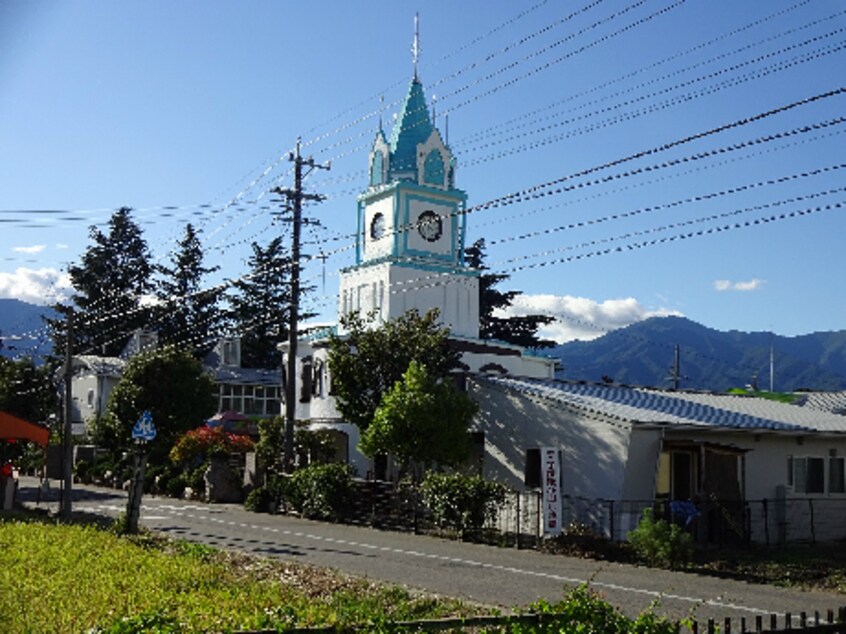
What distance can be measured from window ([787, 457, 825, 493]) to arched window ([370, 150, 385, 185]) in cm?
2711

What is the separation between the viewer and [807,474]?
28984 mm

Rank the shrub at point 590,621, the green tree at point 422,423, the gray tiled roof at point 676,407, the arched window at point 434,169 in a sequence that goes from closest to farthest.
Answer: the shrub at point 590,621 → the gray tiled roof at point 676,407 → the green tree at point 422,423 → the arched window at point 434,169

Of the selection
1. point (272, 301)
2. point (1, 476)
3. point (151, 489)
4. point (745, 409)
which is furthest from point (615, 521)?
point (272, 301)

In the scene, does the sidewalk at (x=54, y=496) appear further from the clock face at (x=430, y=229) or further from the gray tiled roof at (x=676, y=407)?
the clock face at (x=430, y=229)

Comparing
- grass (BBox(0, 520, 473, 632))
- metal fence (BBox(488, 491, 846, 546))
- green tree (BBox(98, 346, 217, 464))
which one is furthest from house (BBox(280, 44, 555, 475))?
grass (BBox(0, 520, 473, 632))

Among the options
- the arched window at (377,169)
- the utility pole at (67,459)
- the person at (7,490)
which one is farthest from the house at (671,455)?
the arched window at (377,169)

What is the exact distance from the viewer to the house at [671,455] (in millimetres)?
25047

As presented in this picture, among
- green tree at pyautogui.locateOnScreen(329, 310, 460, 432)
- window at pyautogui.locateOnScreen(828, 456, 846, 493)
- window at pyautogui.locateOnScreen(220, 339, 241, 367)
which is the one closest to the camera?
window at pyautogui.locateOnScreen(828, 456, 846, 493)

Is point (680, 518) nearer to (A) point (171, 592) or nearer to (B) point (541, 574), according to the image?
(B) point (541, 574)

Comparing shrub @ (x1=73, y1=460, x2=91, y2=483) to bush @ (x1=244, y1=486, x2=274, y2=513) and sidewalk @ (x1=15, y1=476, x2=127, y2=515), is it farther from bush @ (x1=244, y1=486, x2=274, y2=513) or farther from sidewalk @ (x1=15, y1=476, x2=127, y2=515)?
bush @ (x1=244, y1=486, x2=274, y2=513)

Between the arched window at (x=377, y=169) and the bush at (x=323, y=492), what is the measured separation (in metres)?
22.0

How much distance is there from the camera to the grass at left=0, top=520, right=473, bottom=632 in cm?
983

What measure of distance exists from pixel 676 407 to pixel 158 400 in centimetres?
2669

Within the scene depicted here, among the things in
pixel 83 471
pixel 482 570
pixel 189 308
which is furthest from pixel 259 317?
pixel 482 570
